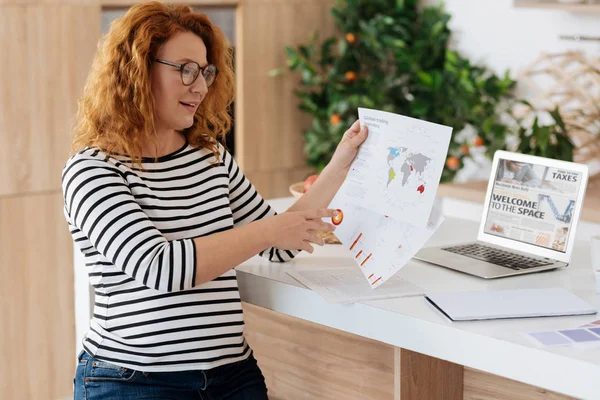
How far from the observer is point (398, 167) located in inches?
71.5

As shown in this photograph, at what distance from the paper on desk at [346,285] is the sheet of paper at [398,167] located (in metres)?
0.14

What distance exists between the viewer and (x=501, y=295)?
1727mm

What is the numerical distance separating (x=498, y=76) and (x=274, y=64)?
41.7 inches

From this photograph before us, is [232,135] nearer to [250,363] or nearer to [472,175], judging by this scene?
[472,175]

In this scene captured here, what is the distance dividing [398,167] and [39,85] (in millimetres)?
2162

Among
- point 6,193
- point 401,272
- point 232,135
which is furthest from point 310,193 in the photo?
point 232,135

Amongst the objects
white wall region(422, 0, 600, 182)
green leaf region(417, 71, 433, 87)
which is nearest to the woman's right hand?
white wall region(422, 0, 600, 182)

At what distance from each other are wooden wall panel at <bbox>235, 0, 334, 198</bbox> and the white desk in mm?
2119

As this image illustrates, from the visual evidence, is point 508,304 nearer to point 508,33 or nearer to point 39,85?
point 39,85

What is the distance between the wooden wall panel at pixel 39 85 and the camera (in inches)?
136

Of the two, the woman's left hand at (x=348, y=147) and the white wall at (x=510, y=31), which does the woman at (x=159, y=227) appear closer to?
the woman's left hand at (x=348, y=147)

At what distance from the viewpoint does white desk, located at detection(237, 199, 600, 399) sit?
1416mm

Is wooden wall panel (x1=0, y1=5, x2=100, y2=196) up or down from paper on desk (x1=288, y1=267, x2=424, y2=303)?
up

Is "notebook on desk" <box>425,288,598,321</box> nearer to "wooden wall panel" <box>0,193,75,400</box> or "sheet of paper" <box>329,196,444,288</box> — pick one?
"sheet of paper" <box>329,196,444,288</box>
